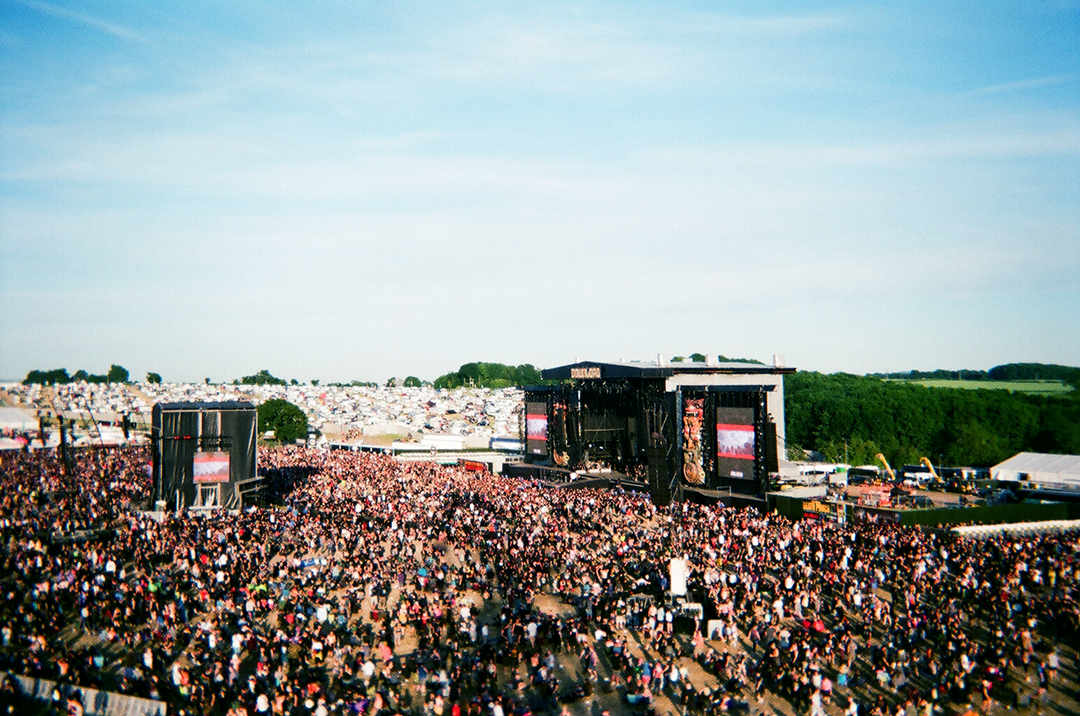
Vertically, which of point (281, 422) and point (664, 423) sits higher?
point (664, 423)

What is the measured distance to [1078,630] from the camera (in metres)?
18.3

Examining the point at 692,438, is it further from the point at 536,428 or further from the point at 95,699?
the point at 95,699

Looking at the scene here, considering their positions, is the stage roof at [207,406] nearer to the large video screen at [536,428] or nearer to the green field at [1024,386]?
the large video screen at [536,428]

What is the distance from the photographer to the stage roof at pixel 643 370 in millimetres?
40750

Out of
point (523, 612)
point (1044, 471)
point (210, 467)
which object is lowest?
A: point (523, 612)

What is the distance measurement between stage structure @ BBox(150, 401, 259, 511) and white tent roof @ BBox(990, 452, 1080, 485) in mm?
41173

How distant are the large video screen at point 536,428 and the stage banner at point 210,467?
789 inches

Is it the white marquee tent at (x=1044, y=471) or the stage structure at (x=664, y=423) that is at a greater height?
the stage structure at (x=664, y=423)

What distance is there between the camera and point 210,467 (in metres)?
33.2

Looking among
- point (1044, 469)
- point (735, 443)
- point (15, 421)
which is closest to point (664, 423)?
point (735, 443)

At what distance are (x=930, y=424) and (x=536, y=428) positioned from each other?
39.5 meters

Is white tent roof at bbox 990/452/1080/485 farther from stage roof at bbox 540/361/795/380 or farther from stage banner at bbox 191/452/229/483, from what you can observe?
stage banner at bbox 191/452/229/483

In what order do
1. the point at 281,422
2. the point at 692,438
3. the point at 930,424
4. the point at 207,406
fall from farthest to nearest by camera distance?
the point at 281,422 → the point at 930,424 → the point at 692,438 → the point at 207,406

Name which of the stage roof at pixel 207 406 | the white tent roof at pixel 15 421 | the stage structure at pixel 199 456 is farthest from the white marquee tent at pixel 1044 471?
the white tent roof at pixel 15 421
